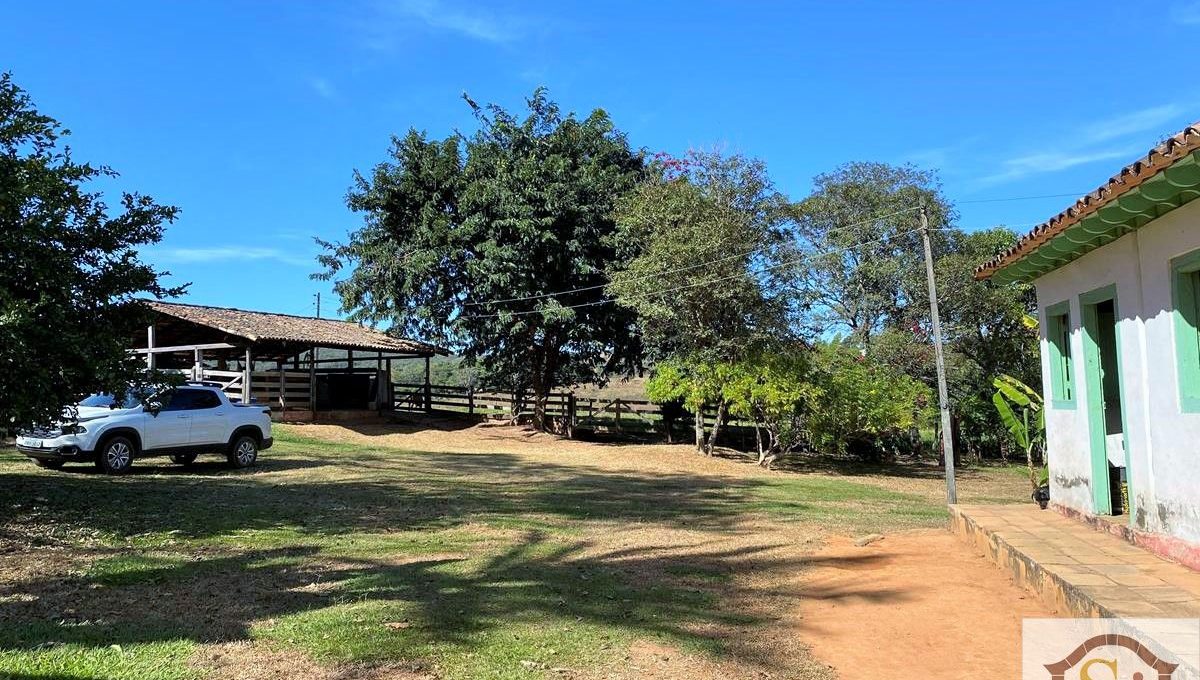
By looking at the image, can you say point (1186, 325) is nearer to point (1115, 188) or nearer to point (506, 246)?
point (1115, 188)

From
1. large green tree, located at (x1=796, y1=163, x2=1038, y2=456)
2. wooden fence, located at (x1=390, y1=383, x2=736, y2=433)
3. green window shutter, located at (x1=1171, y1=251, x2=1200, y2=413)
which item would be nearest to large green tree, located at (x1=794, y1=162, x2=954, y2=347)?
large green tree, located at (x1=796, y1=163, x2=1038, y2=456)

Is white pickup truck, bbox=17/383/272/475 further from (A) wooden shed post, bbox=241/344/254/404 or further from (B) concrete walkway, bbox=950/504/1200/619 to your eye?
(B) concrete walkway, bbox=950/504/1200/619

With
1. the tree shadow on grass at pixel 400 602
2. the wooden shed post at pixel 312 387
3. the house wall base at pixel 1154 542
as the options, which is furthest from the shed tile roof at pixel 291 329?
the house wall base at pixel 1154 542

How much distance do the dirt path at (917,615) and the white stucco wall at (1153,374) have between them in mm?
1339

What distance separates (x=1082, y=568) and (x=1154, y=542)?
2.83ft

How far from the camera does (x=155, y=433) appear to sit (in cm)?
1375

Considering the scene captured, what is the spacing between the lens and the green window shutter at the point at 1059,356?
28.6ft

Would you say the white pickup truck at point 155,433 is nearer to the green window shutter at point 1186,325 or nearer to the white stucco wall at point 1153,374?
the white stucco wall at point 1153,374

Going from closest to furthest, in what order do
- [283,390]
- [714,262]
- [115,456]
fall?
[115,456] < [714,262] < [283,390]

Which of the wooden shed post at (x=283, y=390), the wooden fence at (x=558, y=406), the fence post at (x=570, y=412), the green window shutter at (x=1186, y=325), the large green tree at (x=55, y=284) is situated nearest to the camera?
the green window shutter at (x=1186, y=325)
